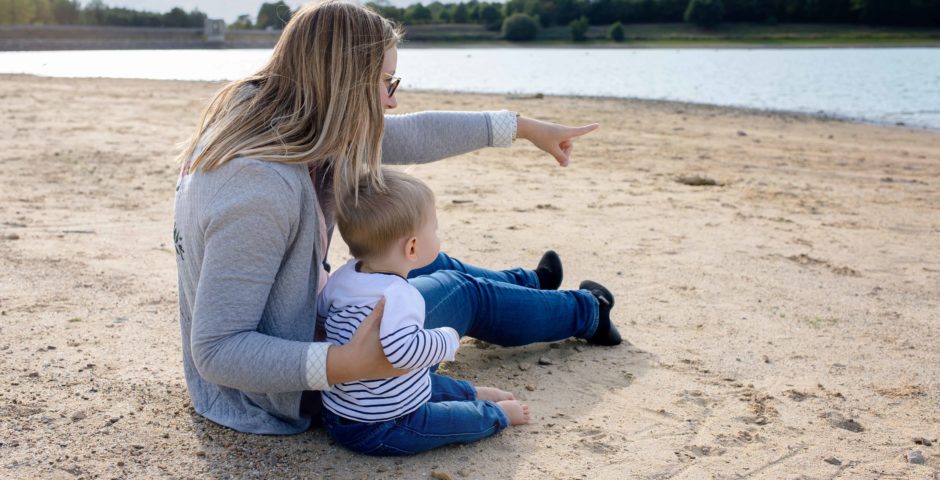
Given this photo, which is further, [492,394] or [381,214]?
[492,394]

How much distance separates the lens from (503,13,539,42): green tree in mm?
56438

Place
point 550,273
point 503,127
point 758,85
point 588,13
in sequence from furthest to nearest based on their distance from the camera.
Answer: point 588,13, point 758,85, point 550,273, point 503,127

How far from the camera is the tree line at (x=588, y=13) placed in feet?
151

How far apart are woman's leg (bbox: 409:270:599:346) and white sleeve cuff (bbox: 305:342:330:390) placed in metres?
0.47

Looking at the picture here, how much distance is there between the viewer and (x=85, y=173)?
5.63 meters

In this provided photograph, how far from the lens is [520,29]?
56.5 m

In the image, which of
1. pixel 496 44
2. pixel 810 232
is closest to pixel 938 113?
pixel 810 232

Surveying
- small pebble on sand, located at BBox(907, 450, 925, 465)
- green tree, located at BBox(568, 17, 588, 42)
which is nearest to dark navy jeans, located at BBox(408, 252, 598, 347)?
small pebble on sand, located at BBox(907, 450, 925, 465)

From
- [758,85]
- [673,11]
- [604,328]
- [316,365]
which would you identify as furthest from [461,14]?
[316,365]

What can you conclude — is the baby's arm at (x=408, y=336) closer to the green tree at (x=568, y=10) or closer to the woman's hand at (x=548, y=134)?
the woman's hand at (x=548, y=134)

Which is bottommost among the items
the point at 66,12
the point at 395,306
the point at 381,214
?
the point at 395,306

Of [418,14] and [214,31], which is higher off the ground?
[418,14]

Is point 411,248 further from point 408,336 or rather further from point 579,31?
point 579,31

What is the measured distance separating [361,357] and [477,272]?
105 cm
